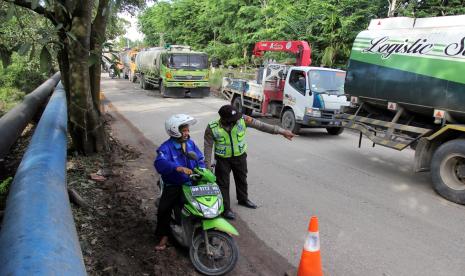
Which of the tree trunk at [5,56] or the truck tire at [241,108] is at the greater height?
the tree trunk at [5,56]

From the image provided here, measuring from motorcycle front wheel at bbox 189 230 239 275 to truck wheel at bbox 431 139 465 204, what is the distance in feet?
14.6

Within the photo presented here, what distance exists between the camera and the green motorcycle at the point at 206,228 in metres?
4.18

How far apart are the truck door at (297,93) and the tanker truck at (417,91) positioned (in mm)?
2632

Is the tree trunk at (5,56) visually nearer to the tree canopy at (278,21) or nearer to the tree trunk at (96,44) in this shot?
the tree trunk at (96,44)

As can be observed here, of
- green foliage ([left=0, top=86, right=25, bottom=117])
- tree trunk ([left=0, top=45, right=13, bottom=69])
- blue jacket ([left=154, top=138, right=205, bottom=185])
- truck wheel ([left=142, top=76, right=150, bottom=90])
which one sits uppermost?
tree trunk ([left=0, top=45, right=13, bottom=69])

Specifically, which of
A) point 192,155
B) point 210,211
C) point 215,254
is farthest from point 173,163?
point 215,254

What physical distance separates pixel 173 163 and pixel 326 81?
8719 millimetres

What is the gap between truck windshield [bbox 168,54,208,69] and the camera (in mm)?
22562

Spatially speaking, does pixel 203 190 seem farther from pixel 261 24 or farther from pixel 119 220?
pixel 261 24

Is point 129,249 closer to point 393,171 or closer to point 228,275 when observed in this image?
point 228,275

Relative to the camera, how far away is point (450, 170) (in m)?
7.14

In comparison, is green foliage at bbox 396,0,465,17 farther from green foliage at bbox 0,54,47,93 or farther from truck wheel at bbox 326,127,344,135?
A: green foliage at bbox 0,54,47,93

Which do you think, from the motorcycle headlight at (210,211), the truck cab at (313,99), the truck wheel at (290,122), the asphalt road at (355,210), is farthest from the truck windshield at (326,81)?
the motorcycle headlight at (210,211)

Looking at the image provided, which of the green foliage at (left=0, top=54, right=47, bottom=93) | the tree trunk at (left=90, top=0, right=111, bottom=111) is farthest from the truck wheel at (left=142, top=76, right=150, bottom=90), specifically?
the tree trunk at (left=90, top=0, right=111, bottom=111)
